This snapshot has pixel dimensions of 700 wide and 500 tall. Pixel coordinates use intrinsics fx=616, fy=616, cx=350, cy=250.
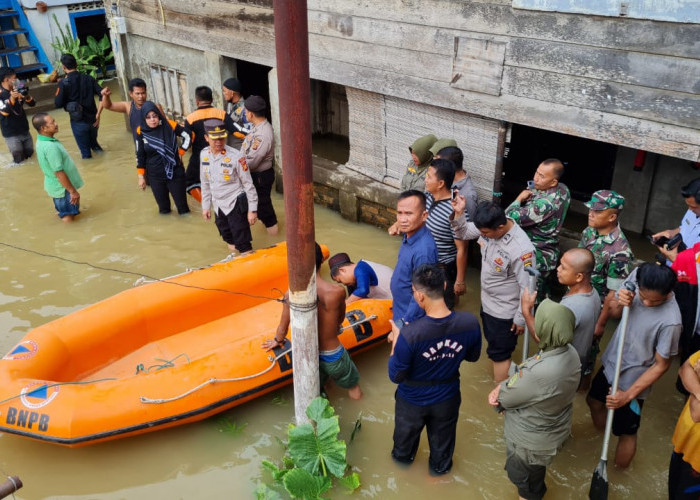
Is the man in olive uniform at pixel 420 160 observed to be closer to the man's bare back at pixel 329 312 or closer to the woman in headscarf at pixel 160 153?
the man's bare back at pixel 329 312

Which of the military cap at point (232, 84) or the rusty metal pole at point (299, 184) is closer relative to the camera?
the rusty metal pole at point (299, 184)

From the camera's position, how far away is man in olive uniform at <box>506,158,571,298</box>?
14.9ft

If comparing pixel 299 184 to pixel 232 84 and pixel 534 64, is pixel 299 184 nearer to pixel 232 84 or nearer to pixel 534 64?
pixel 534 64

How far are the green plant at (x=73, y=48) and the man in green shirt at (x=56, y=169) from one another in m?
6.13

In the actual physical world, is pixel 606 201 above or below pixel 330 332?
above

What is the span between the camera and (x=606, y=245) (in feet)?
13.3

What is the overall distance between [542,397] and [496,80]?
9.92 feet

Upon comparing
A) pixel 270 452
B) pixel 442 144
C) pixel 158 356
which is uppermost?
pixel 442 144

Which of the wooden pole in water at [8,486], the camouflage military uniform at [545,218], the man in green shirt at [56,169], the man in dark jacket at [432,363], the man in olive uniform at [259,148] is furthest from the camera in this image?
the man in green shirt at [56,169]

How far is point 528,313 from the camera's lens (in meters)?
3.75

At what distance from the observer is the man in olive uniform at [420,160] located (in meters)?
5.21

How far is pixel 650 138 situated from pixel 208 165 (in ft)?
12.3

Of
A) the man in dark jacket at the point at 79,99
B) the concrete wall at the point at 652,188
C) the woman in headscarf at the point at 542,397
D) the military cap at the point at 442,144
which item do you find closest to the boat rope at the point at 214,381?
the woman in headscarf at the point at 542,397

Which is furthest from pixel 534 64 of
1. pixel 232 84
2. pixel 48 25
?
pixel 48 25
